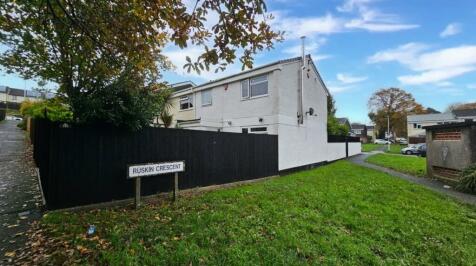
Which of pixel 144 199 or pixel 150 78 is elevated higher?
pixel 150 78

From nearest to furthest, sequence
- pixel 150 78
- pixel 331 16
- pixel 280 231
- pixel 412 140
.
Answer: pixel 280 231, pixel 150 78, pixel 331 16, pixel 412 140

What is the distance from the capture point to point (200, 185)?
862 cm

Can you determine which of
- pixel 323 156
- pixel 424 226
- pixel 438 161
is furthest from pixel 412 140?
pixel 424 226

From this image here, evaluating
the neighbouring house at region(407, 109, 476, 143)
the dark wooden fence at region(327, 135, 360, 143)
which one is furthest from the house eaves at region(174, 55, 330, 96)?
the neighbouring house at region(407, 109, 476, 143)

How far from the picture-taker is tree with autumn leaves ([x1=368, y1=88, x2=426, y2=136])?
2282 inches

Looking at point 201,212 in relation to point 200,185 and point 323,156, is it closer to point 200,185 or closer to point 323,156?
point 200,185

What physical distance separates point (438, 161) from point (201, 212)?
427 inches

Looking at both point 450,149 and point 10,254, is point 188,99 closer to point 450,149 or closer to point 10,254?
point 450,149

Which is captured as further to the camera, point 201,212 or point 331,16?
point 331,16

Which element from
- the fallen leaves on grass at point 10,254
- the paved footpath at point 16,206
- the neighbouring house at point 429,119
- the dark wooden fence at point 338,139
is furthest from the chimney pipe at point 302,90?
the neighbouring house at point 429,119

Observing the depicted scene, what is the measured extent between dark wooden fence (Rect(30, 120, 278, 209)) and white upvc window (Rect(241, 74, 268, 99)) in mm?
4720

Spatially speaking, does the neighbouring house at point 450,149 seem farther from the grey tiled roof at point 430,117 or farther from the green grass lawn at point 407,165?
the grey tiled roof at point 430,117

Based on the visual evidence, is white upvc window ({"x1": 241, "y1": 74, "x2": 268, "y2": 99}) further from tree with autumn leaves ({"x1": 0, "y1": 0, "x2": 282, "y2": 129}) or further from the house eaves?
tree with autumn leaves ({"x1": 0, "y1": 0, "x2": 282, "y2": 129})

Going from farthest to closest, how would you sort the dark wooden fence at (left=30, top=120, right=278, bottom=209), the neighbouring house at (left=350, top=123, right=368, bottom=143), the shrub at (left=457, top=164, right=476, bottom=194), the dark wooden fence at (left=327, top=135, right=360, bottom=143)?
the neighbouring house at (left=350, top=123, right=368, bottom=143) < the dark wooden fence at (left=327, top=135, right=360, bottom=143) < the shrub at (left=457, top=164, right=476, bottom=194) < the dark wooden fence at (left=30, top=120, right=278, bottom=209)
